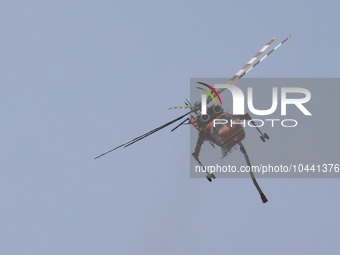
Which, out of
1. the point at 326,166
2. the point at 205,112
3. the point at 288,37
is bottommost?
the point at 326,166

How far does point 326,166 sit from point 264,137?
7.80 metres

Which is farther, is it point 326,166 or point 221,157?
point 326,166

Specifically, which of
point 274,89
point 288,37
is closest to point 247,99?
point 274,89

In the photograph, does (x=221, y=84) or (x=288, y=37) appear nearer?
(x=288, y=37)

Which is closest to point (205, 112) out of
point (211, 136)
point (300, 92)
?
point (211, 136)

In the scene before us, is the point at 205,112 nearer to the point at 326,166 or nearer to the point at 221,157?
the point at 221,157

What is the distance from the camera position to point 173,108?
7844 cm

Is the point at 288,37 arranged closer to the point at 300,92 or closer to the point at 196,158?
the point at 300,92

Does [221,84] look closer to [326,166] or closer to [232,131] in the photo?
[232,131]

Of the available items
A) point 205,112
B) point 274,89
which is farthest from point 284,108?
point 205,112

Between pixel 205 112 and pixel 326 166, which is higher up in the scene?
pixel 205 112

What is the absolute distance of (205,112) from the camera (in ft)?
263

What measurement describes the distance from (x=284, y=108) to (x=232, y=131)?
5.88 metres

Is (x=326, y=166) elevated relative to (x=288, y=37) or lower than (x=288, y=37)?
lower
